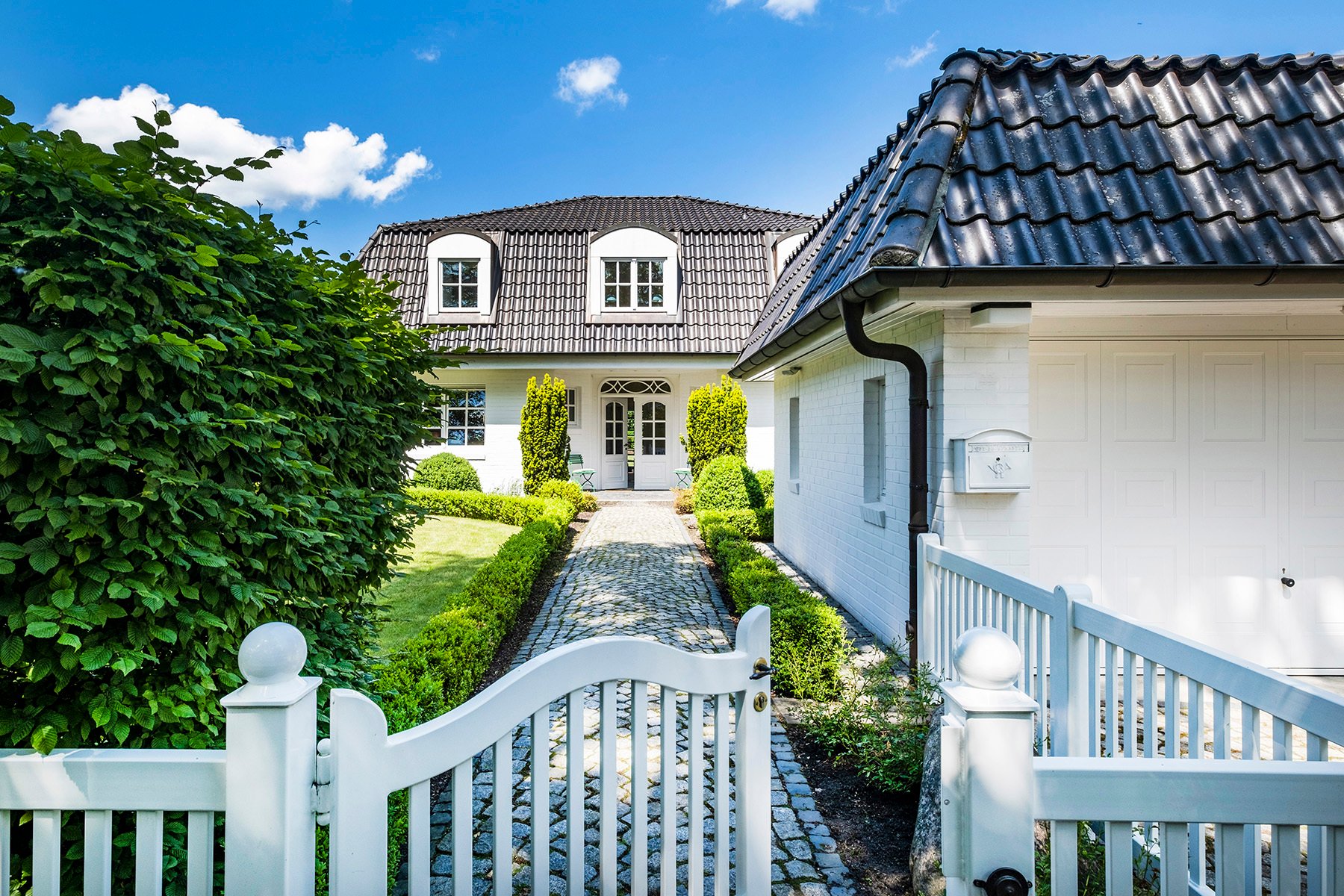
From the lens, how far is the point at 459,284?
55.0 feet

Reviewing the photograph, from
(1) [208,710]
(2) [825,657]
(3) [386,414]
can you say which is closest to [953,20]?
(2) [825,657]

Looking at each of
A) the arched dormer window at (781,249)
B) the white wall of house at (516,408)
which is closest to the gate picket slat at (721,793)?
the white wall of house at (516,408)

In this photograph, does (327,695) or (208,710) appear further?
(327,695)

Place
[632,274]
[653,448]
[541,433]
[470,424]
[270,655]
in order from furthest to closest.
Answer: [653,448]
[470,424]
[632,274]
[541,433]
[270,655]

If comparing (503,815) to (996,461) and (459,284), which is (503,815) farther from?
(459,284)

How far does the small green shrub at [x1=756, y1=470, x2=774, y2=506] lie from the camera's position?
13.9 m

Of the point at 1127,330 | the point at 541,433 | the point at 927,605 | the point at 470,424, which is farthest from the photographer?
the point at 470,424

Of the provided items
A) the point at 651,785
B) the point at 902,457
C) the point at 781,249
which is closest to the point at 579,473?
the point at 781,249

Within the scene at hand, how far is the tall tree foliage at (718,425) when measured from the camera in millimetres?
14391

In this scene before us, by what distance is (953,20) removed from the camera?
A: 26.6ft

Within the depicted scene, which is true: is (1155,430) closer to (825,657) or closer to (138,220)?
(825,657)

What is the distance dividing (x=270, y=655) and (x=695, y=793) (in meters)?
1.21

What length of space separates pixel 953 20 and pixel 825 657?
768 cm

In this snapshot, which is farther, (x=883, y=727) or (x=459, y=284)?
(x=459, y=284)
